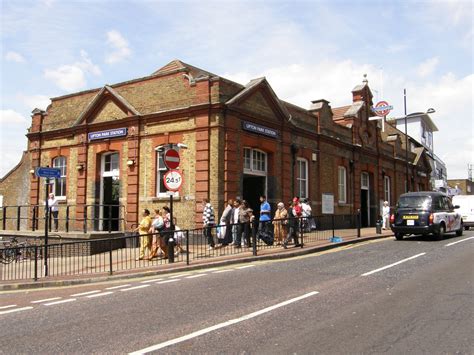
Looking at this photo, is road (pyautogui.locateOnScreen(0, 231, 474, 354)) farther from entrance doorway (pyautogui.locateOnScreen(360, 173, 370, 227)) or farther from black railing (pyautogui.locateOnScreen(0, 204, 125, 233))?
entrance doorway (pyautogui.locateOnScreen(360, 173, 370, 227))

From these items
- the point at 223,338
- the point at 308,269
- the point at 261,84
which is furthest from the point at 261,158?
the point at 223,338

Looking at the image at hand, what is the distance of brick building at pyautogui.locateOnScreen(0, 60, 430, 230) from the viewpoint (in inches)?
726

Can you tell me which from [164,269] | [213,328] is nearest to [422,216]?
[164,269]

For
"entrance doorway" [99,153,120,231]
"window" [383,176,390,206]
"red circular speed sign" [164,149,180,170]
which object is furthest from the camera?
"window" [383,176,390,206]

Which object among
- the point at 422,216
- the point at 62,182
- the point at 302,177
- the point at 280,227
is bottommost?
the point at 280,227

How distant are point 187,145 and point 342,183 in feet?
40.6

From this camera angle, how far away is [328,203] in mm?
25391

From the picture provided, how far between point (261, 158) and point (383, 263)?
33.0ft

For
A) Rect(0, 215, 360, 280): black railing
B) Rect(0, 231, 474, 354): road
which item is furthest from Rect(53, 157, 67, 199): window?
Rect(0, 231, 474, 354): road

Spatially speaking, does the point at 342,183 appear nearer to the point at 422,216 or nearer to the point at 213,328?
the point at 422,216

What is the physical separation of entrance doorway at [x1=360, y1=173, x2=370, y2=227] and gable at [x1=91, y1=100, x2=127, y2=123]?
16.7 m

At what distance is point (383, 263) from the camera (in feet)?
39.0

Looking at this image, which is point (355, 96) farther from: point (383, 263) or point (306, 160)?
point (383, 263)

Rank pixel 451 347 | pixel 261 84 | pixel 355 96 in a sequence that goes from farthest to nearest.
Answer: pixel 355 96, pixel 261 84, pixel 451 347
